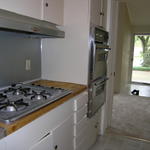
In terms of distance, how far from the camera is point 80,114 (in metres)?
1.77

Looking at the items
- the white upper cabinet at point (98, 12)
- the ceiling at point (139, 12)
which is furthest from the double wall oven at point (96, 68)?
the ceiling at point (139, 12)

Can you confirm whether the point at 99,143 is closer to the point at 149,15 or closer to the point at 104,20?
the point at 104,20

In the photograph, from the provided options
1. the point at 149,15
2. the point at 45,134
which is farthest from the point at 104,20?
the point at 149,15

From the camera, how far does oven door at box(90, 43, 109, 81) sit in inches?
75.9

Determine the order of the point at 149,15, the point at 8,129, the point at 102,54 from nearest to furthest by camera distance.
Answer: the point at 8,129 < the point at 102,54 < the point at 149,15

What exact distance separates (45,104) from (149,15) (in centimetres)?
576

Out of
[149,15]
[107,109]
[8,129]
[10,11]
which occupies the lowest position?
[107,109]

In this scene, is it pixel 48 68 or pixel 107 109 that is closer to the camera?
pixel 48 68

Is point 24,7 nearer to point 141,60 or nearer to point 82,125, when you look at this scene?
point 82,125

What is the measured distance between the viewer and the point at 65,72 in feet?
6.64

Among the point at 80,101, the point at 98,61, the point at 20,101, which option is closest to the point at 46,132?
the point at 20,101

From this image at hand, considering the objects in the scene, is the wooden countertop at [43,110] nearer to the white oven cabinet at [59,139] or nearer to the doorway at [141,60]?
the white oven cabinet at [59,139]

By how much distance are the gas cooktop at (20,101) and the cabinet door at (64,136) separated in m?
0.26

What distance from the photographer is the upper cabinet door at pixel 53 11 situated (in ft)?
5.27
